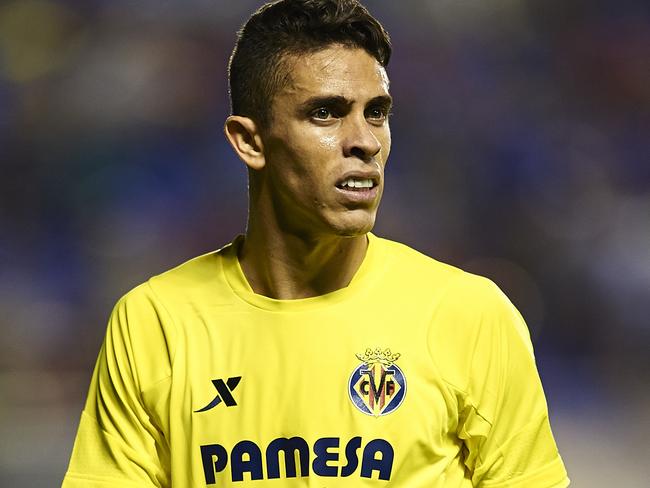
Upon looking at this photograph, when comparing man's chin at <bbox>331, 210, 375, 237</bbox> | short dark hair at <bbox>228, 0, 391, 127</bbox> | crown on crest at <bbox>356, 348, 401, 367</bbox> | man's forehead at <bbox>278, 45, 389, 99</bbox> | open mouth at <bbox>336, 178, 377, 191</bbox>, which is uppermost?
short dark hair at <bbox>228, 0, 391, 127</bbox>

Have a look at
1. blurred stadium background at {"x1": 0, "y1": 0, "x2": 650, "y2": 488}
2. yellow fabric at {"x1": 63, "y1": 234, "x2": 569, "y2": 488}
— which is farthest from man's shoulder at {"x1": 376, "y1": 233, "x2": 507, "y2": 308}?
blurred stadium background at {"x1": 0, "y1": 0, "x2": 650, "y2": 488}

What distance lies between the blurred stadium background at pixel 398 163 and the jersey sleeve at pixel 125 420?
13.3ft

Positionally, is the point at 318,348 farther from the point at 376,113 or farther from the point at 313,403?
the point at 376,113

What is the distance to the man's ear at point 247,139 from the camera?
3.03m

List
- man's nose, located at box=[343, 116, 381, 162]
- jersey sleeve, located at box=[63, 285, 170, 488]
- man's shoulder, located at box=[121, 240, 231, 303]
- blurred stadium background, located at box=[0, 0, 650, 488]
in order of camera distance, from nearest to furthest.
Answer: man's nose, located at box=[343, 116, 381, 162] → jersey sleeve, located at box=[63, 285, 170, 488] → man's shoulder, located at box=[121, 240, 231, 303] → blurred stadium background, located at box=[0, 0, 650, 488]

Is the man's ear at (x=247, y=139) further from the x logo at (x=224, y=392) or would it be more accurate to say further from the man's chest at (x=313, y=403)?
the x logo at (x=224, y=392)

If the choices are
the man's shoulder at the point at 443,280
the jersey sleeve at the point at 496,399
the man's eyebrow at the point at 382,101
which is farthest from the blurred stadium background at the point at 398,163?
the man's eyebrow at the point at 382,101

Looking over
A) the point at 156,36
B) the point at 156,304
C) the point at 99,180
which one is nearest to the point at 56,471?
the point at 99,180

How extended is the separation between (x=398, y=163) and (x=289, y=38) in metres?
4.52

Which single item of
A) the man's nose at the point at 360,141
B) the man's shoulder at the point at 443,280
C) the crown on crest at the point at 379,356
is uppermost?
the man's nose at the point at 360,141

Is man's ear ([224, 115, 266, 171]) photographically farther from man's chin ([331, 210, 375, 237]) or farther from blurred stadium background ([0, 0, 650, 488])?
blurred stadium background ([0, 0, 650, 488])

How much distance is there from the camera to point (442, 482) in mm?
2895

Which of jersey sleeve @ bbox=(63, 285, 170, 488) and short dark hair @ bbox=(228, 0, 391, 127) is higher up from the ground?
short dark hair @ bbox=(228, 0, 391, 127)

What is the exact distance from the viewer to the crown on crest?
294 cm
